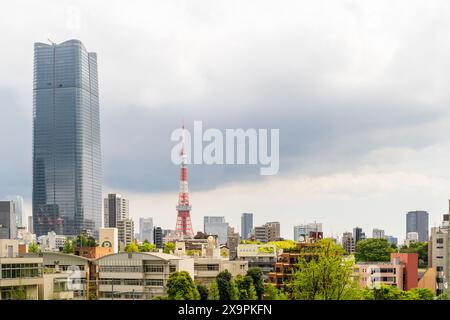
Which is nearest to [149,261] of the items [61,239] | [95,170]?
[61,239]

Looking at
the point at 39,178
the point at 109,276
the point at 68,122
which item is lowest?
the point at 109,276

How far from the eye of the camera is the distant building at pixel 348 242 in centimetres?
461

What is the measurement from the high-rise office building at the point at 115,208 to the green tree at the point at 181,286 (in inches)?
31.0

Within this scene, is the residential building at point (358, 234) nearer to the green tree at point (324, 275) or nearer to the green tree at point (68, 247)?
the green tree at point (324, 275)

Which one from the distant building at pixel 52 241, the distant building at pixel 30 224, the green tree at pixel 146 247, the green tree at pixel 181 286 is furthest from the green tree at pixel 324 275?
the distant building at pixel 30 224

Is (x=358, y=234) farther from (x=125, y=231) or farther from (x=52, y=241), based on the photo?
(x=52, y=241)

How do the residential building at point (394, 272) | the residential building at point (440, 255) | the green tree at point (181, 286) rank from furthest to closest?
the residential building at point (394, 272) → the residential building at point (440, 255) → the green tree at point (181, 286)

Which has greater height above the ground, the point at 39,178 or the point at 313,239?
the point at 39,178

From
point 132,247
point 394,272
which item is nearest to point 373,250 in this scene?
point 394,272

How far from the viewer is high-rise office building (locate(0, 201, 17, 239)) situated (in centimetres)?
347

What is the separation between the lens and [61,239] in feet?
13.8

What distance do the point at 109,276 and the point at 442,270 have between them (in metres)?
3.42

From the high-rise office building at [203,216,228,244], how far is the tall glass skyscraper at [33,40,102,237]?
2.53 ft
